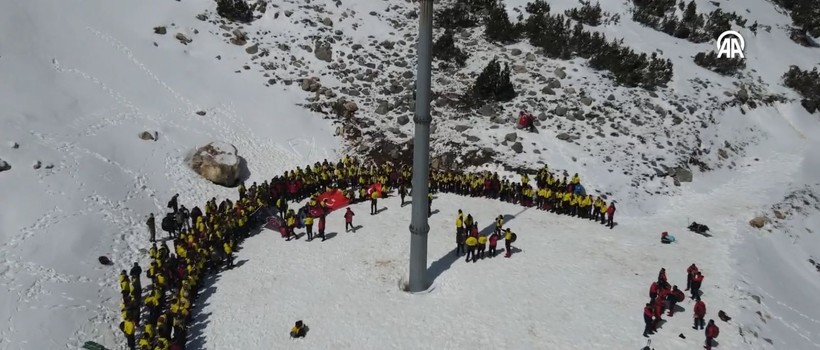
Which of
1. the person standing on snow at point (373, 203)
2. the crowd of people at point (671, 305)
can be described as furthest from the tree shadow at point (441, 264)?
the crowd of people at point (671, 305)

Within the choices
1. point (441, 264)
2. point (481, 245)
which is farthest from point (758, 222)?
point (441, 264)

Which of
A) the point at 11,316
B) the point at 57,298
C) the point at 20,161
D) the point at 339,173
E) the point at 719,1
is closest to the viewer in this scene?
the point at 11,316

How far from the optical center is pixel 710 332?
52.9 ft

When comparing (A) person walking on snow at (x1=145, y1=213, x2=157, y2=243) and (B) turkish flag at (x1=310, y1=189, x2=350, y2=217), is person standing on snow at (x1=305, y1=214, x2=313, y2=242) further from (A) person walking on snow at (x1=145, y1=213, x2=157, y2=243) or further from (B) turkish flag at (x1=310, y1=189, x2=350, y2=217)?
(A) person walking on snow at (x1=145, y1=213, x2=157, y2=243)

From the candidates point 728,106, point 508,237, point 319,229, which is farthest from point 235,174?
point 728,106

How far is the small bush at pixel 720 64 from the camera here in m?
39.3

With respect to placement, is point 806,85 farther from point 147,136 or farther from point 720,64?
point 147,136

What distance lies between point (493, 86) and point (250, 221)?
18.7 m

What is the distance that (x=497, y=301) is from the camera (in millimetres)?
19047

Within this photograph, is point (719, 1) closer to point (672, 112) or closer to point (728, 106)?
point (728, 106)

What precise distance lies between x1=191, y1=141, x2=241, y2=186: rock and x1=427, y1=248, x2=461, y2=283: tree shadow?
12.5 m

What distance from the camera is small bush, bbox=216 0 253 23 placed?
39375mm

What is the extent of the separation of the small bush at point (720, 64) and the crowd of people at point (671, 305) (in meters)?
25.7

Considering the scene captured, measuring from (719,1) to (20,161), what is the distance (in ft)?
171
